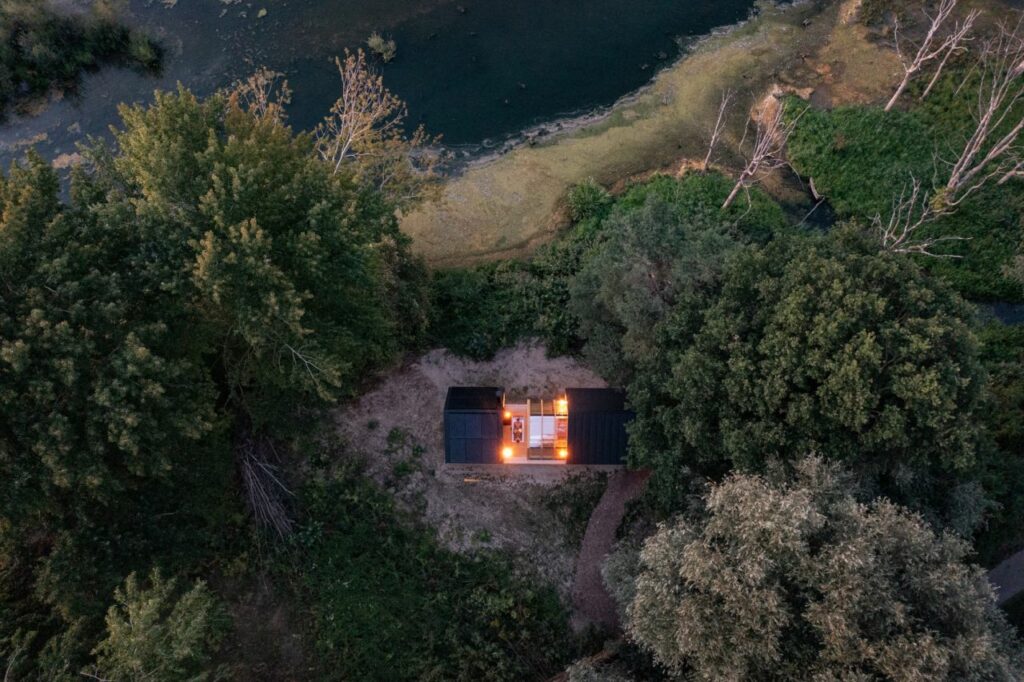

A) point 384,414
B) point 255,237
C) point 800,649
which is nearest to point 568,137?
point 384,414

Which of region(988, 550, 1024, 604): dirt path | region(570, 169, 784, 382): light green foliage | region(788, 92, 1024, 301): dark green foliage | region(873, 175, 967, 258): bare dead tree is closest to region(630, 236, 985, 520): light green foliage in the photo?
region(570, 169, 784, 382): light green foliage

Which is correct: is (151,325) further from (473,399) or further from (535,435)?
(535,435)

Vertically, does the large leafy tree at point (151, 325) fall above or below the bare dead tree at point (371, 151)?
below

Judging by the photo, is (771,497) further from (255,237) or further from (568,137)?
(568,137)

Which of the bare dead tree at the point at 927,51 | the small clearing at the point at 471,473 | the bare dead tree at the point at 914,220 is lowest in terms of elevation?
the small clearing at the point at 471,473

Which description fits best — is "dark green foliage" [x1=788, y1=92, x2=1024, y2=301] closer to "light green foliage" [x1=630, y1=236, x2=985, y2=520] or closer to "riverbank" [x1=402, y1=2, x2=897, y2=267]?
"riverbank" [x1=402, y1=2, x2=897, y2=267]

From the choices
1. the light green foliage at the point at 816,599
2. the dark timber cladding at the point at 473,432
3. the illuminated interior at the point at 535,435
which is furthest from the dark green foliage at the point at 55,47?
the light green foliage at the point at 816,599

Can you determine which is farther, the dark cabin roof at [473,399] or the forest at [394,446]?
the dark cabin roof at [473,399]

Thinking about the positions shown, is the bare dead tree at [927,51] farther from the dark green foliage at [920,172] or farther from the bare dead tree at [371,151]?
the bare dead tree at [371,151]
